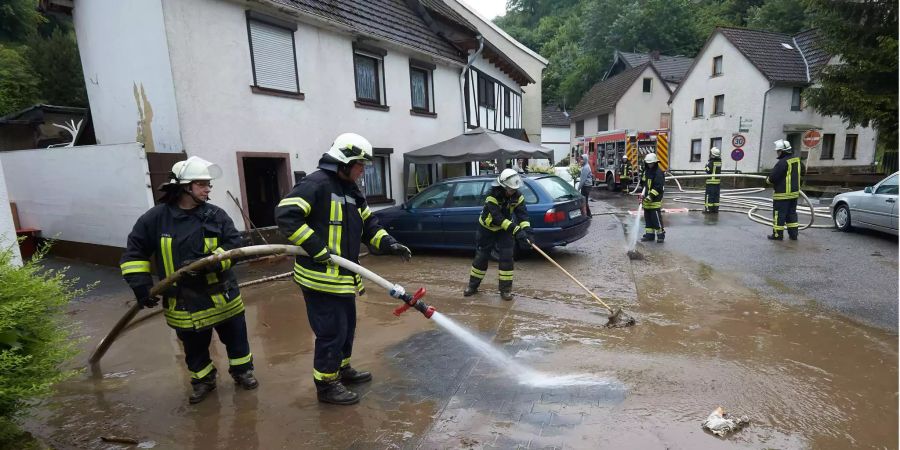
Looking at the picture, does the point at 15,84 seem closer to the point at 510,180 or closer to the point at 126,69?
the point at 126,69

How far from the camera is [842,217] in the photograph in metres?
9.22

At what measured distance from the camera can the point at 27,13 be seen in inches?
1017

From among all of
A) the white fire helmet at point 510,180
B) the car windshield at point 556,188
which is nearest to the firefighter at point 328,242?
the white fire helmet at point 510,180

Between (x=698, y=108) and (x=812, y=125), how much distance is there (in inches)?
237

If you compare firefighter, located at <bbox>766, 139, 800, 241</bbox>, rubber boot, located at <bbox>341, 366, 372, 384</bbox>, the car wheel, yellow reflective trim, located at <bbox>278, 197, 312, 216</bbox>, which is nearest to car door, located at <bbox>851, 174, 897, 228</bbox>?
the car wheel

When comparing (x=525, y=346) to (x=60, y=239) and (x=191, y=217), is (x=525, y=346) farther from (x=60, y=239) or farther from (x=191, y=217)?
(x=60, y=239)

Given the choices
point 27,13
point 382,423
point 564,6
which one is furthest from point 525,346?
point 564,6

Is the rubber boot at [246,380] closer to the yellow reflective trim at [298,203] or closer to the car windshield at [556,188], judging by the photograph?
the yellow reflective trim at [298,203]

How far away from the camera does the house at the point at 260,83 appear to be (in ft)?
23.0

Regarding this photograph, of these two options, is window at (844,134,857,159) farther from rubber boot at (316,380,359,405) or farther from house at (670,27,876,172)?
rubber boot at (316,380,359,405)

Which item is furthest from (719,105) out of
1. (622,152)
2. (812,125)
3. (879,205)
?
(879,205)

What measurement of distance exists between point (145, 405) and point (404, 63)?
9.51 m

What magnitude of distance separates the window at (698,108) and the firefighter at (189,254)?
32.0 metres

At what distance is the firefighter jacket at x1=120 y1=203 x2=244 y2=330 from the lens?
3.12 meters
